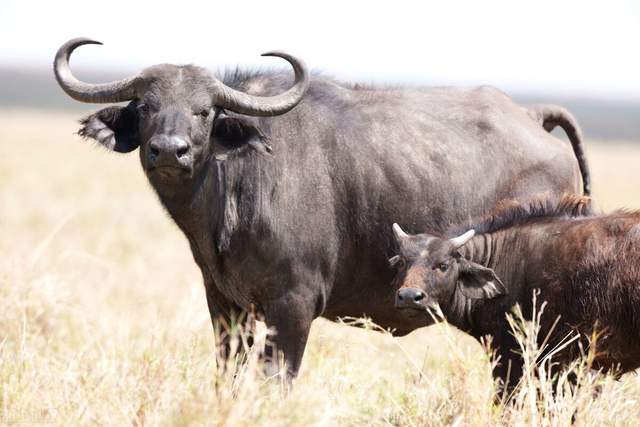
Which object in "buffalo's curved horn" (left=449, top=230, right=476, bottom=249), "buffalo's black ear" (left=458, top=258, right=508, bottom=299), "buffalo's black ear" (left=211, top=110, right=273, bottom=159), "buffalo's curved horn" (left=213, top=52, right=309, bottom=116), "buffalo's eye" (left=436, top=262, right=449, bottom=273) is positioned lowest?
"buffalo's black ear" (left=458, top=258, right=508, bottom=299)

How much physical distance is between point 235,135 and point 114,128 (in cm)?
85

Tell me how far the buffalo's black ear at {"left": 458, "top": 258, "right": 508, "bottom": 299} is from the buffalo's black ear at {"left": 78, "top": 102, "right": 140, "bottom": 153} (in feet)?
7.86

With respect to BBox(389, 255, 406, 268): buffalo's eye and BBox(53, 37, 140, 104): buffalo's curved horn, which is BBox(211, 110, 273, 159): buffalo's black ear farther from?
BBox(389, 255, 406, 268): buffalo's eye

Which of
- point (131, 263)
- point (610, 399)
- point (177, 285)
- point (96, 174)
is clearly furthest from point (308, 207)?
point (96, 174)

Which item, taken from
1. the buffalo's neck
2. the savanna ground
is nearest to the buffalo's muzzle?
the savanna ground

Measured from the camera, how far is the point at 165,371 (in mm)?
6305

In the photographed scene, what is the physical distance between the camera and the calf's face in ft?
24.1

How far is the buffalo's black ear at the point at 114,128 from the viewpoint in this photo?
765 cm

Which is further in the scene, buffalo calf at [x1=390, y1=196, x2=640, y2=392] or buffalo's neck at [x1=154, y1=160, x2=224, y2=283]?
buffalo's neck at [x1=154, y1=160, x2=224, y2=283]

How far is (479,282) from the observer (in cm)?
741

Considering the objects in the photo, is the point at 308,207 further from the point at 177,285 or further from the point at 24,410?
the point at 177,285

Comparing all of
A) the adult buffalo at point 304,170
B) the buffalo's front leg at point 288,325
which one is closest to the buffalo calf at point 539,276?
the adult buffalo at point 304,170

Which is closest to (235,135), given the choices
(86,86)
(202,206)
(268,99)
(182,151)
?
(268,99)

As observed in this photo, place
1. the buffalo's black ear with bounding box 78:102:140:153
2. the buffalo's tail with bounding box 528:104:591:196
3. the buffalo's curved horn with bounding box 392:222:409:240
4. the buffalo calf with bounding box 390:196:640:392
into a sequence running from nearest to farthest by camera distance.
→ 1. the buffalo calf with bounding box 390:196:640:392
2. the buffalo's curved horn with bounding box 392:222:409:240
3. the buffalo's black ear with bounding box 78:102:140:153
4. the buffalo's tail with bounding box 528:104:591:196
